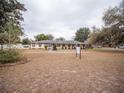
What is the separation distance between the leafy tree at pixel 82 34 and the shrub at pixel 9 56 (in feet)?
234

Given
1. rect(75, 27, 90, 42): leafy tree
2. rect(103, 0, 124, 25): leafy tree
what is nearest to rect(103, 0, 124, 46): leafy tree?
rect(103, 0, 124, 25): leafy tree

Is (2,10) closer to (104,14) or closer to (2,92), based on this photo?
(2,92)

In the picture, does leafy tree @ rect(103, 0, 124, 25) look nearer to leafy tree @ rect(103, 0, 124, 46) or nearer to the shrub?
leafy tree @ rect(103, 0, 124, 46)

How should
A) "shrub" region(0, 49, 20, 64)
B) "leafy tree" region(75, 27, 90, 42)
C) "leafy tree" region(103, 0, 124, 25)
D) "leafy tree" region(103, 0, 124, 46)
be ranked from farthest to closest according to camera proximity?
"leafy tree" region(75, 27, 90, 42)
"leafy tree" region(103, 0, 124, 46)
"leafy tree" region(103, 0, 124, 25)
"shrub" region(0, 49, 20, 64)

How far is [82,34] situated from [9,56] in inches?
2907

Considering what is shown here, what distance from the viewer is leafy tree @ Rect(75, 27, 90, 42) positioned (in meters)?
83.7

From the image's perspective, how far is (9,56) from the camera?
1325 centimetres

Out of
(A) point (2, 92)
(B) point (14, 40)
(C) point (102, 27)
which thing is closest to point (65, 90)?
(A) point (2, 92)

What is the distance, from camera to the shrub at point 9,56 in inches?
506

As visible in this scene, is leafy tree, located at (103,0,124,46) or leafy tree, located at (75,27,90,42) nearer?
leafy tree, located at (103,0,124,46)

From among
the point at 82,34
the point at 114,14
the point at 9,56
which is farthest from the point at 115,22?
the point at 82,34

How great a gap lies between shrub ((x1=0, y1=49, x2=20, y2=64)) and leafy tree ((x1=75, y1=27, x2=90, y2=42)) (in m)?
71.2

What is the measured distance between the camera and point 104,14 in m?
33.4

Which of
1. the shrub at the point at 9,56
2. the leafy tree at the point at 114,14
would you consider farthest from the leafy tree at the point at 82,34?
the shrub at the point at 9,56
